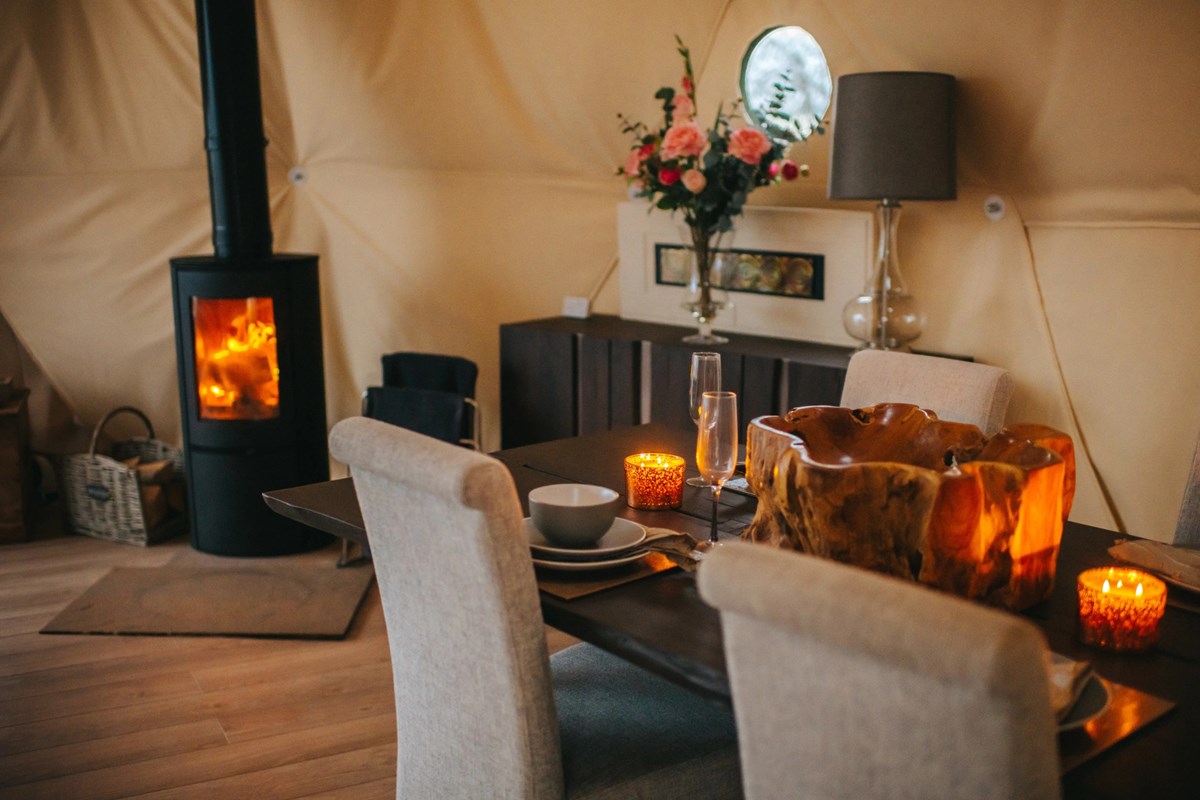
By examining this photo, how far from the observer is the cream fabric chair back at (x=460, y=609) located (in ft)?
4.58

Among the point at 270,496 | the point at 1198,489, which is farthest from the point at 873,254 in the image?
the point at 270,496

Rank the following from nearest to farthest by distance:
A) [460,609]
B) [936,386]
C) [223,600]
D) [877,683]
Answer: [877,683] < [460,609] < [936,386] < [223,600]

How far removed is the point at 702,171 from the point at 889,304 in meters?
0.65

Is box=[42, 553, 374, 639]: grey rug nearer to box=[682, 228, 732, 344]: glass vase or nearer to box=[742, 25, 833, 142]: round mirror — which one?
box=[682, 228, 732, 344]: glass vase

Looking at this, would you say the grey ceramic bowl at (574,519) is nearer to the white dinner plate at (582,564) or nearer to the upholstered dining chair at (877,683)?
the white dinner plate at (582,564)

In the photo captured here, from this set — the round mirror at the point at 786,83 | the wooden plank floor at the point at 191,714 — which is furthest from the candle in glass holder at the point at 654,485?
the round mirror at the point at 786,83

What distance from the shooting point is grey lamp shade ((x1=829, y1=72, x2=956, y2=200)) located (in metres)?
2.73

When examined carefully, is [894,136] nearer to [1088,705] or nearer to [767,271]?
[767,271]

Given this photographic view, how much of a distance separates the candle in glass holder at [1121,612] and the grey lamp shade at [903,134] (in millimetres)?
1545

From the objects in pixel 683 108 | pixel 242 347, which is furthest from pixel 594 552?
pixel 242 347

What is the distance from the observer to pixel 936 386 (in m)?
2.21

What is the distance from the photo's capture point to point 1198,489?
6.18ft

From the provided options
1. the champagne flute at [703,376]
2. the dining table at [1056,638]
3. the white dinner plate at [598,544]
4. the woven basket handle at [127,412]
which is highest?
the champagne flute at [703,376]

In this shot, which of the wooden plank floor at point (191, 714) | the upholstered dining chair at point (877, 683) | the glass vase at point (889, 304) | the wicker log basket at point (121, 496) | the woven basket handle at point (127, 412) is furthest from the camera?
the woven basket handle at point (127, 412)
